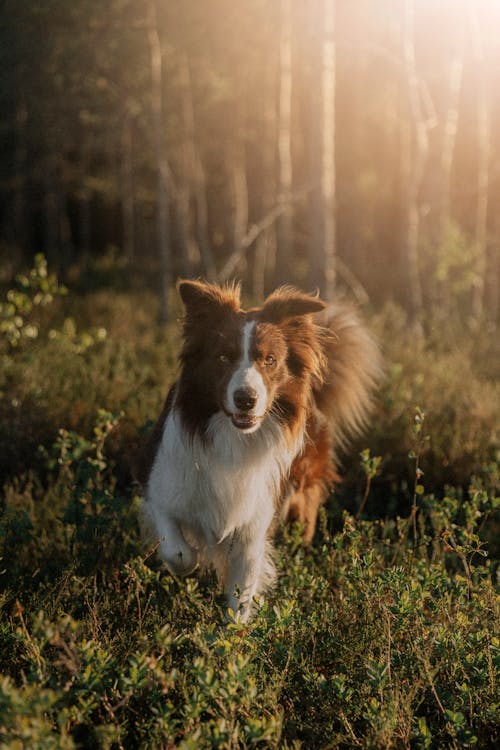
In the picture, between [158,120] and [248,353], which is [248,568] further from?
[158,120]

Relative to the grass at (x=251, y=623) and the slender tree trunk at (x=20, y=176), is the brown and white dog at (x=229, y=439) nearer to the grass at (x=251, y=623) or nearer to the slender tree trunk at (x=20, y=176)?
the grass at (x=251, y=623)

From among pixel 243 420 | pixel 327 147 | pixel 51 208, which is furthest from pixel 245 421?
pixel 51 208

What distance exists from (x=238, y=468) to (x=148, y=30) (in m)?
11.4

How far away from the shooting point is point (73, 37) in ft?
43.2

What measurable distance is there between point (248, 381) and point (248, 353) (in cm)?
22

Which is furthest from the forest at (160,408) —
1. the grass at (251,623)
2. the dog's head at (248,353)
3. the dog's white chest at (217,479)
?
the dog's head at (248,353)

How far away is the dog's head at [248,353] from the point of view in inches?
144

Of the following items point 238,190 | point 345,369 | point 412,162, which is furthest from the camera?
point 238,190

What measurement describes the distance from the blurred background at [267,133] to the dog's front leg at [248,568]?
394cm

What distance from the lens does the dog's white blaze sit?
3576 mm

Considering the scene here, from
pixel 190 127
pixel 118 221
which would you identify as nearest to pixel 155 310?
pixel 190 127

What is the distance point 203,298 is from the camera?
402 cm

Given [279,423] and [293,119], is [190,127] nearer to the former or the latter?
[293,119]

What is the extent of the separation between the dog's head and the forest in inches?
19.7
